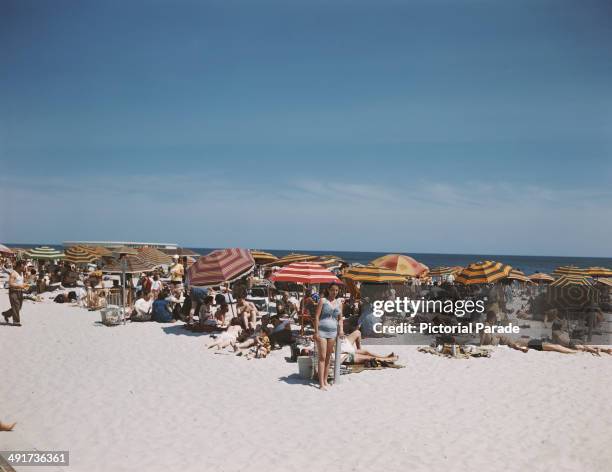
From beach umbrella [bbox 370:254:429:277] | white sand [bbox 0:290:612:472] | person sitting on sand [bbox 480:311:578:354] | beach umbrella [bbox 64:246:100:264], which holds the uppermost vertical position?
beach umbrella [bbox 370:254:429:277]

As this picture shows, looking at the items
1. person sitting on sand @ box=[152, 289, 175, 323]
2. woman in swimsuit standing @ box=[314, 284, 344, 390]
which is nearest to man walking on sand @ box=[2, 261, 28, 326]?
person sitting on sand @ box=[152, 289, 175, 323]

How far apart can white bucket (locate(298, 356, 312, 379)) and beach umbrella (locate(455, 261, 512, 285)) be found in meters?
6.31

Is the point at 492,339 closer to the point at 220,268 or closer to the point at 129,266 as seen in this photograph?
the point at 220,268

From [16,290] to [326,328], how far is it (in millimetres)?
8425

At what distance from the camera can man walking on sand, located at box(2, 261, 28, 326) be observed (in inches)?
437

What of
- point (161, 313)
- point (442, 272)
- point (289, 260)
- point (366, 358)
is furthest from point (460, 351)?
point (442, 272)

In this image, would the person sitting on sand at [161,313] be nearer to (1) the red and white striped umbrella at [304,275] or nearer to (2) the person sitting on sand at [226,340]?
(2) the person sitting on sand at [226,340]

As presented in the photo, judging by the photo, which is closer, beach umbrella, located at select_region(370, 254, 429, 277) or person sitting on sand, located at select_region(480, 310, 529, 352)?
person sitting on sand, located at select_region(480, 310, 529, 352)

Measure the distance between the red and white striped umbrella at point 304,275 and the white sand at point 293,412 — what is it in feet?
5.75

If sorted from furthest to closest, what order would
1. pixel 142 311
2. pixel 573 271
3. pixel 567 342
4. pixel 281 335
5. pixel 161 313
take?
pixel 573 271 → pixel 142 311 → pixel 161 313 → pixel 567 342 → pixel 281 335

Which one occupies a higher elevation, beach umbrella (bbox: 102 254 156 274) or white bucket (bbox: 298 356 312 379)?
beach umbrella (bbox: 102 254 156 274)

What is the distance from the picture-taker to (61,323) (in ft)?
40.4

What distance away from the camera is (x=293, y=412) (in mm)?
6188

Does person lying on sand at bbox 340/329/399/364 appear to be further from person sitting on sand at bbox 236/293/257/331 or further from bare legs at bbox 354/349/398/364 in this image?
person sitting on sand at bbox 236/293/257/331
